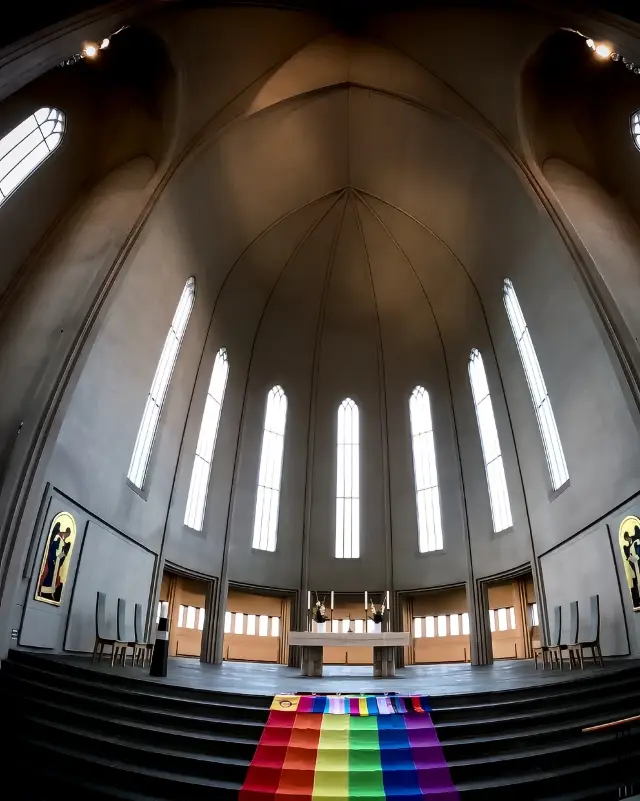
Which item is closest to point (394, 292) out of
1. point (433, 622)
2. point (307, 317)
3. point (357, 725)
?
point (307, 317)

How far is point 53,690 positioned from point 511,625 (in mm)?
14111

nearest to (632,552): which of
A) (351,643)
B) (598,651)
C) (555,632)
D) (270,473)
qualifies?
(598,651)

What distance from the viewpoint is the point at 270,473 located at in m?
17.8

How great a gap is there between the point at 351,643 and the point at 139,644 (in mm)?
4127

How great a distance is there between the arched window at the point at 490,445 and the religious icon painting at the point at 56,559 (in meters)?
11.3

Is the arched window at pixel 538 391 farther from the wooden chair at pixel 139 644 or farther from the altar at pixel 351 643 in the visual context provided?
the wooden chair at pixel 139 644

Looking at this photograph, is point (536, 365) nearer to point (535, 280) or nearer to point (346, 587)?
point (535, 280)

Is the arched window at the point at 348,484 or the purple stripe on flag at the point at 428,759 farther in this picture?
the arched window at the point at 348,484

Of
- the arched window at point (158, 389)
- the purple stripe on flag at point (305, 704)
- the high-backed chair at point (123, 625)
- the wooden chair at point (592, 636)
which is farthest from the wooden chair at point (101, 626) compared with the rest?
the wooden chair at point (592, 636)

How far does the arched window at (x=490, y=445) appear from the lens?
15.3 metres

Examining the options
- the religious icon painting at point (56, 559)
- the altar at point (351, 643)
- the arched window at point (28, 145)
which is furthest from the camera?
the altar at point (351, 643)

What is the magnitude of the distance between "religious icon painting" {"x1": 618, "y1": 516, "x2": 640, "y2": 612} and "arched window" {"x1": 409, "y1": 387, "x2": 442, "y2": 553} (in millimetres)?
7519

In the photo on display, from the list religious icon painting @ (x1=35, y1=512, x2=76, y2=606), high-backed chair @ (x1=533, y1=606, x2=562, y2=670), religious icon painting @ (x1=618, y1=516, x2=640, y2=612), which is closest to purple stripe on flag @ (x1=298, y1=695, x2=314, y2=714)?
religious icon painting @ (x1=35, y1=512, x2=76, y2=606)

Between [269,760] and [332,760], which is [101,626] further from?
[332,760]
